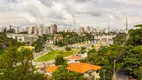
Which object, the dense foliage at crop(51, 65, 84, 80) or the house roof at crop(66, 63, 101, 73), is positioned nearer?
the dense foliage at crop(51, 65, 84, 80)

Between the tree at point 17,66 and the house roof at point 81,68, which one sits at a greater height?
the tree at point 17,66

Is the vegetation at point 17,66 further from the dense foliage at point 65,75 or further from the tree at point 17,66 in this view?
the dense foliage at point 65,75

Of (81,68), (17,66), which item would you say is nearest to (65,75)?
(81,68)

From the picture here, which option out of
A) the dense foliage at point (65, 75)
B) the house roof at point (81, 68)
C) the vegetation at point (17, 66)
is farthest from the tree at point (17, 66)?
the house roof at point (81, 68)

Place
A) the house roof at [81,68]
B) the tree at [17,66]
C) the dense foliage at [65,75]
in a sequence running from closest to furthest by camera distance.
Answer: the tree at [17,66]
the dense foliage at [65,75]
the house roof at [81,68]

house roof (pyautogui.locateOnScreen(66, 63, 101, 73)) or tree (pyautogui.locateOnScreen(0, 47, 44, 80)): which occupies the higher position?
tree (pyautogui.locateOnScreen(0, 47, 44, 80))

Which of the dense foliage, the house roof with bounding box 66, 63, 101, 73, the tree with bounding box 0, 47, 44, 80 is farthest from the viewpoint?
A: the house roof with bounding box 66, 63, 101, 73

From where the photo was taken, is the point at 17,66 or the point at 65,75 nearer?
the point at 17,66

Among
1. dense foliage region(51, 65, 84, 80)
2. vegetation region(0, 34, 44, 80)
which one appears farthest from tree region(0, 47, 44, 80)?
dense foliage region(51, 65, 84, 80)

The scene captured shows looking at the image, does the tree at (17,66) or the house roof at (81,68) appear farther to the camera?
the house roof at (81,68)

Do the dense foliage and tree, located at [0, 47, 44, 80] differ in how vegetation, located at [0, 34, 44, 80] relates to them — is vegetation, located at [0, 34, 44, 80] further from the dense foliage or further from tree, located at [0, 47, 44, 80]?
the dense foliage

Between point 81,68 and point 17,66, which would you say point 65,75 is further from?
point 17,66

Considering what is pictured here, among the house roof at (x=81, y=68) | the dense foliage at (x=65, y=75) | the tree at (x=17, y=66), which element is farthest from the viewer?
the house roof at (x=81, y=68)
